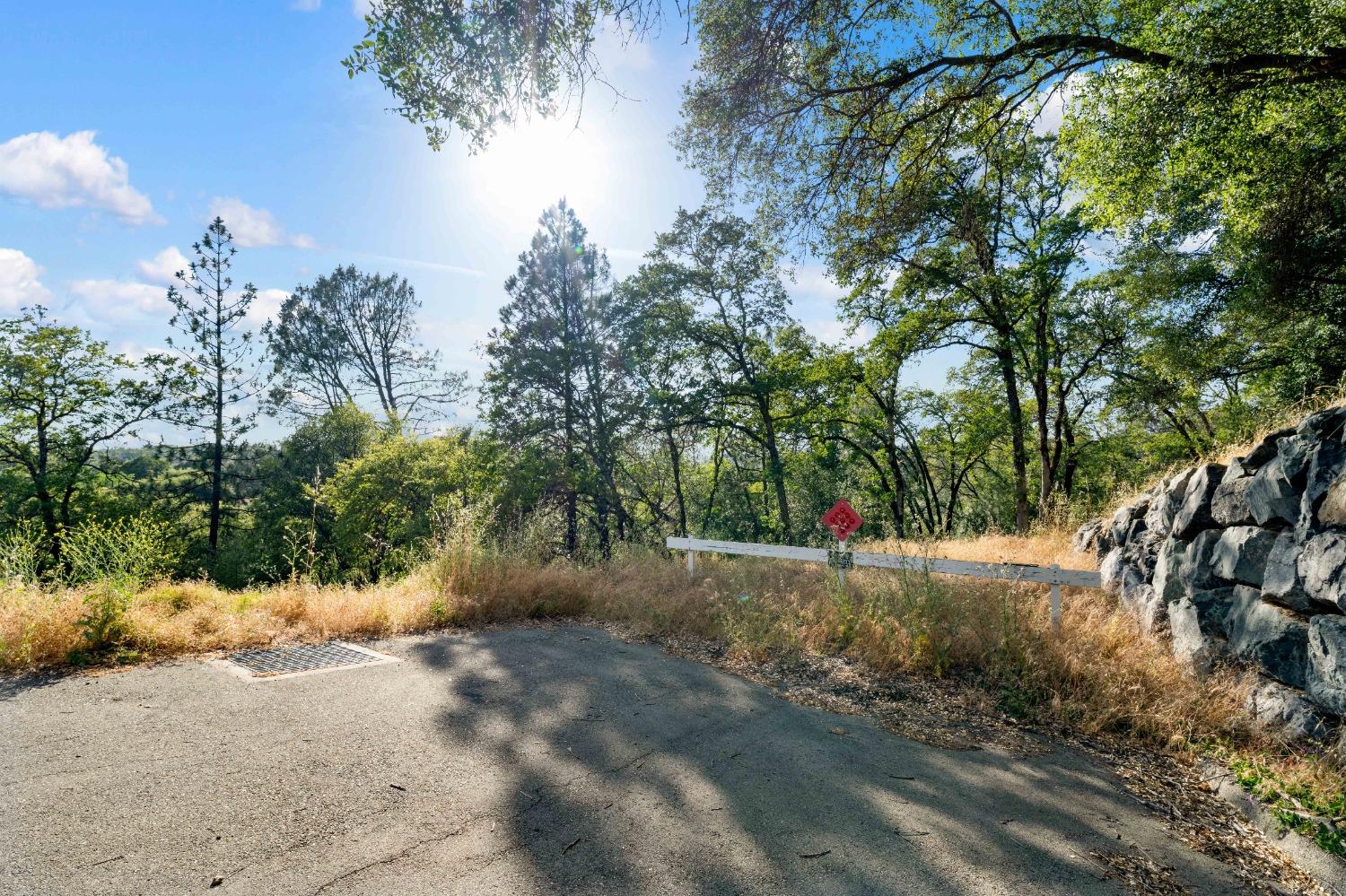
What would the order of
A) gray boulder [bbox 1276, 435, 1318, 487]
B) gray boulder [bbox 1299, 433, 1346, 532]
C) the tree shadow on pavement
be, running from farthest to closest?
gray boulder [bbox 1276, 435, 1318, 487] < gray boulder [bbox 1299, 433, 1346, 532] < the tree shadow on pavement

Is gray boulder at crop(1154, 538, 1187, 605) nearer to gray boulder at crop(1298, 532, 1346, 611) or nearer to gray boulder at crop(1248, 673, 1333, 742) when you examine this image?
gray boulder at crop(1248, 673, 1333, 742)

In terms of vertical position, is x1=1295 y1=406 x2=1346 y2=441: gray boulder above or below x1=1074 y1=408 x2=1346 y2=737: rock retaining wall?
above

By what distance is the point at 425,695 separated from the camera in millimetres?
4848

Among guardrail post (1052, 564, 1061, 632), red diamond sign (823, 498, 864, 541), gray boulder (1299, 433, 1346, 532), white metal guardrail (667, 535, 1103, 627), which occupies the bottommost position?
guardrail post (1052, 564, 1061, 632)

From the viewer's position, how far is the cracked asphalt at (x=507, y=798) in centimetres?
269

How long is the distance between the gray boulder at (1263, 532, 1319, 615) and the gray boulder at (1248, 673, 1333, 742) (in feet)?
0.99

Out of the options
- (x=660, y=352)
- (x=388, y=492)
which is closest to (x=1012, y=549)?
(x=660, y=352)

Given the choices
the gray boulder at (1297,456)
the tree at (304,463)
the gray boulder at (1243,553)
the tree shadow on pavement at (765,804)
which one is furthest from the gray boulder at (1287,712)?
the tree at (304,463)

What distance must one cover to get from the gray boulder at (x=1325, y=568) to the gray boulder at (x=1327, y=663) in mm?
142

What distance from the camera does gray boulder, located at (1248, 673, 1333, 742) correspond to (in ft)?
13.0

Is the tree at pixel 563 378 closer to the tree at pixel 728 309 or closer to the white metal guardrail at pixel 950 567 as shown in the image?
the tree at pixel 728 309

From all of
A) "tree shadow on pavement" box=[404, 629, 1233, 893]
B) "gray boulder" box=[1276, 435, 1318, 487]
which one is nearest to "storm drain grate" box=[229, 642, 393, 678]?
"tree shadow on pavement" box=[404, 629, 1233, 893]

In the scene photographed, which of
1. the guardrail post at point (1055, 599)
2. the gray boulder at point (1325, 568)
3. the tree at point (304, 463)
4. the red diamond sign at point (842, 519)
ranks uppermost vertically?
the tree at point (304, 463)

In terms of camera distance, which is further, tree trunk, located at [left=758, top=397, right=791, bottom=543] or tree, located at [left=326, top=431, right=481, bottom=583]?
tree trunk, located at [left=758, top=397, right=791, bottom=543]
